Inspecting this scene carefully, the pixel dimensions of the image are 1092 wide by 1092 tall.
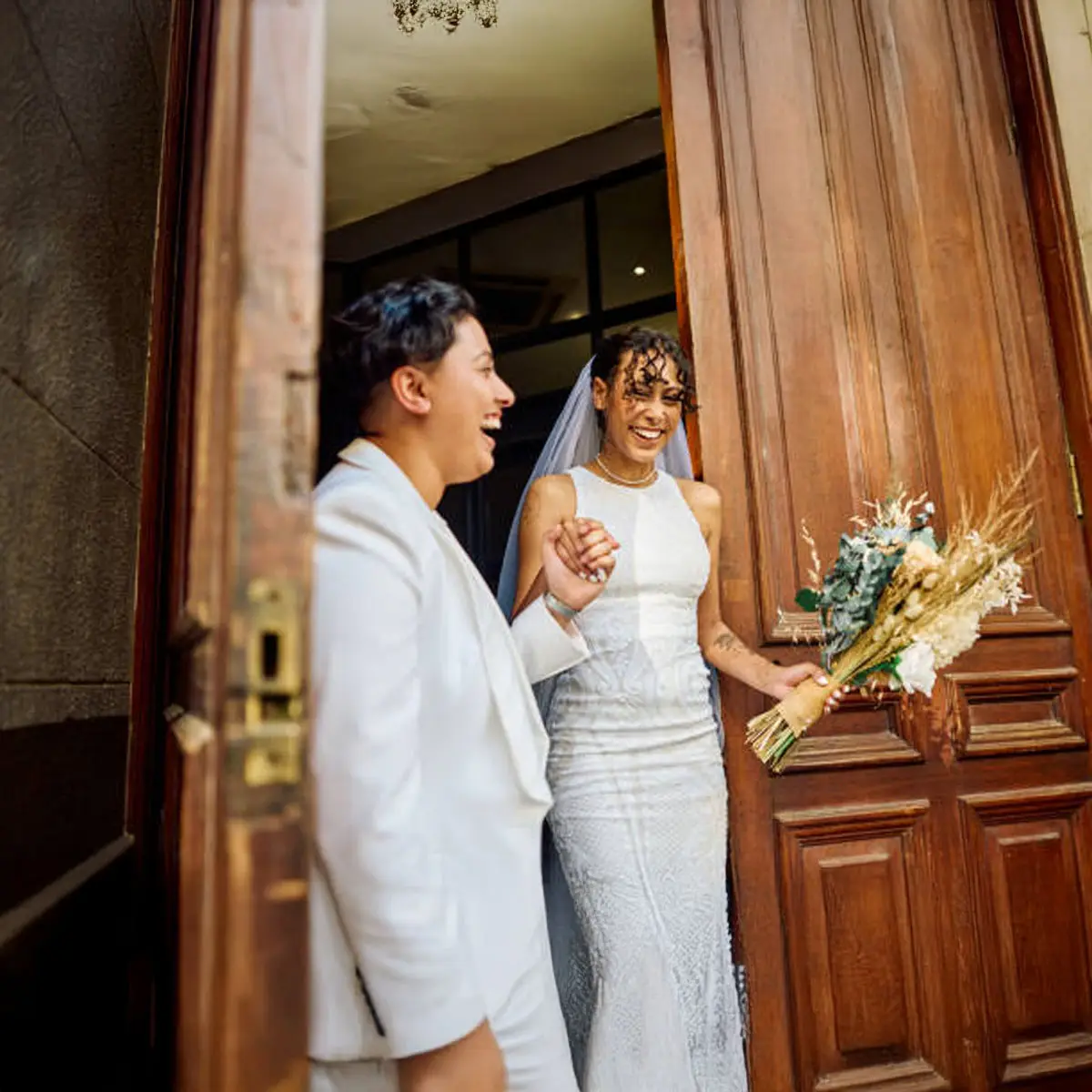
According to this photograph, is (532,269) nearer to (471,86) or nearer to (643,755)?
(471,86)

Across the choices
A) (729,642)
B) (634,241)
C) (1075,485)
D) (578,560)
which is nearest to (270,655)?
(578,560)

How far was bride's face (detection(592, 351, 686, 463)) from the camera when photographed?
84.7 inches

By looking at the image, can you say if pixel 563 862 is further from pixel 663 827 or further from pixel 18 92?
pixel 18 92

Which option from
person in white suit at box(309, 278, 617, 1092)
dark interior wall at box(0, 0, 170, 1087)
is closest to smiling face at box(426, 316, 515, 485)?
person in white suit at box(309, 278, 617, 1092)

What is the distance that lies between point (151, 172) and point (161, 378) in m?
0.34

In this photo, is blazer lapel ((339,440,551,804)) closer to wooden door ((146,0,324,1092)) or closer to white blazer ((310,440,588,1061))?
white blazer ((310,440,588,1061))

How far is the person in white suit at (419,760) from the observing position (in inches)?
38.1

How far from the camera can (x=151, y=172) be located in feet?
4.61

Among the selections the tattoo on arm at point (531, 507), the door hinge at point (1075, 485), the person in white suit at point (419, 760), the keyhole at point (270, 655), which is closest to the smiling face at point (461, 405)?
the person in white suit at point (419, 760)

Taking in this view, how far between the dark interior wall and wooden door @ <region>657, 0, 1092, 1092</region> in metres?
1.39

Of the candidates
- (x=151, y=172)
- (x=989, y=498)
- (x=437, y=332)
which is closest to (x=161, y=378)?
(x=151, y=172)

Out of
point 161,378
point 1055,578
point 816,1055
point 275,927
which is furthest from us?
point 1055,578

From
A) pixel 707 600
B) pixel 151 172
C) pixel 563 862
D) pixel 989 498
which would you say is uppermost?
pixel 151 172

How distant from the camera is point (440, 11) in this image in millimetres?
3135
